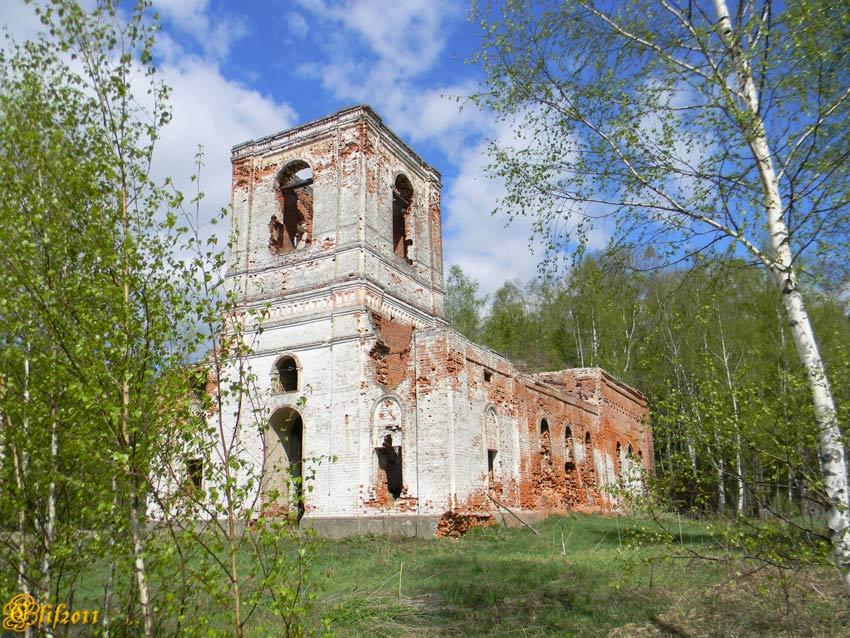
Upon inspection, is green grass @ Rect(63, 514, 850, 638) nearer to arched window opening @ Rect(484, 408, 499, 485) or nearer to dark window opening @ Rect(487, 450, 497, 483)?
dark window opening @ Rect(487, 450, 497, 483)

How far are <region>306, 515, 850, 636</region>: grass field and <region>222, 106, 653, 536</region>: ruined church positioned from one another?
124 inches

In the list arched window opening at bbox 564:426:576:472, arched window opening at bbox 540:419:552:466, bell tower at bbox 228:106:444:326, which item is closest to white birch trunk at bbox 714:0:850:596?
bell tower at bbox 228:106:444:326

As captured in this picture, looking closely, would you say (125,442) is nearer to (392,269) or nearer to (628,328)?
(392,269)

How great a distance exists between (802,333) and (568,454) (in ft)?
50.9

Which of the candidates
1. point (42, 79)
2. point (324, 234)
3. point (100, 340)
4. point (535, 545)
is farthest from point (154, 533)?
point (324, 234)

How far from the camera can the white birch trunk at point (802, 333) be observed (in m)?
4.80

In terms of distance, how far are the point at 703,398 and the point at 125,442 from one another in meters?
5.54

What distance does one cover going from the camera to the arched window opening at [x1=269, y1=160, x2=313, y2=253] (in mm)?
17422

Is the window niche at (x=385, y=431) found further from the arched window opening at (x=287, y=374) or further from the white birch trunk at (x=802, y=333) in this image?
the white birch trunk at (x=802, y=333)

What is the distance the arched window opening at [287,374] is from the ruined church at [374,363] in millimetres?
36

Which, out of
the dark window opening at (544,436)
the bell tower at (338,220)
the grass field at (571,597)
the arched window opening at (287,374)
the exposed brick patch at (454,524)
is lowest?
the grass field at (571,597)

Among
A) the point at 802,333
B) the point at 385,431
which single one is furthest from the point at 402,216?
the point at 802,333

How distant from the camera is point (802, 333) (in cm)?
524

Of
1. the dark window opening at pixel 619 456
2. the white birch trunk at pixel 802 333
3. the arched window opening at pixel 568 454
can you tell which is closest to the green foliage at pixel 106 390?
the white birch trunk at pixel 802 333
